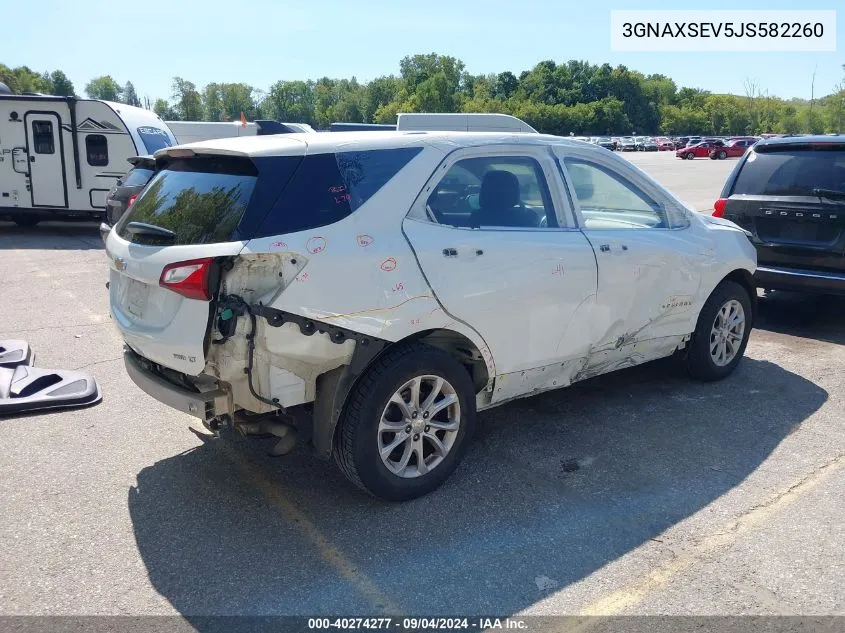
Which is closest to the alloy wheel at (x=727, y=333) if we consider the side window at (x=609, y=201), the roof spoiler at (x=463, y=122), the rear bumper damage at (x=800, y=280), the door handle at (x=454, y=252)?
the side window at (x=609, y=201)

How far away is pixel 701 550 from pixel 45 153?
14.5m

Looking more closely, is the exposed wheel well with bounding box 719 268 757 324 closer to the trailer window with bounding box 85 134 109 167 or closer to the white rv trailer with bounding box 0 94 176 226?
the white rv trailer with bounding box 0 94 176 226

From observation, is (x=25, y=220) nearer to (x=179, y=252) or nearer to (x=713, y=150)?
(x=179, y=252)

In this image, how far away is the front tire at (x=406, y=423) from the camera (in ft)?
12.0

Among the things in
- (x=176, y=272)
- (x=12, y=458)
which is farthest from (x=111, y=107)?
(x=176, y=272)

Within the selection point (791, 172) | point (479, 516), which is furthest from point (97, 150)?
point (479, 516)

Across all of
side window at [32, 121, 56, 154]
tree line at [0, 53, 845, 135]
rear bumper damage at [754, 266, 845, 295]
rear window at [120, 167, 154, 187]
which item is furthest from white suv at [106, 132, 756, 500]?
tree line at [0, 53, 845, 135]

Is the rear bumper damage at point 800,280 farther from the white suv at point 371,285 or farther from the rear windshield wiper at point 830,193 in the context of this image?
the white suv at point 371,285

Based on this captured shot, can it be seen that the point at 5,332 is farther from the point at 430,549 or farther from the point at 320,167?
the point at 430,549

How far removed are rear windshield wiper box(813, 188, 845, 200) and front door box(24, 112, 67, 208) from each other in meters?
13.1

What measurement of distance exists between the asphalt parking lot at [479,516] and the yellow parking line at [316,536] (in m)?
0.01

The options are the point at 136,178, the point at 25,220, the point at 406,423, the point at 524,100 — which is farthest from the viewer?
the point at 524,100

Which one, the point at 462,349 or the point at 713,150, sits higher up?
the point at 713,150

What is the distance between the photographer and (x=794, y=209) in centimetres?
704
